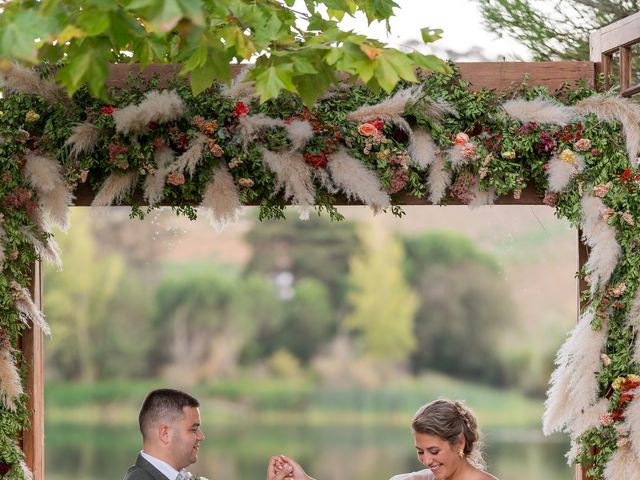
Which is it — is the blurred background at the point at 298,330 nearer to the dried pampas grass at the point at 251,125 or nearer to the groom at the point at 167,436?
the groom at the point at 167,436

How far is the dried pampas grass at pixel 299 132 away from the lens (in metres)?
4.11

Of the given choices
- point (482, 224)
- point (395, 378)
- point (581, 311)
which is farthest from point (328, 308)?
point (581, 311)

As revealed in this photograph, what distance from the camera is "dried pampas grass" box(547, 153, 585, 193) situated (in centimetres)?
→ 415

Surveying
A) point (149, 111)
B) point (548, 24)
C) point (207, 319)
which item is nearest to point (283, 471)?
point (149, 111)

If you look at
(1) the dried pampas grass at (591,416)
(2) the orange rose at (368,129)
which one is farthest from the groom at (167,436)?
(1) the dried pampas grass at (591,416)

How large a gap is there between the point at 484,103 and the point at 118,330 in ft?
66.2

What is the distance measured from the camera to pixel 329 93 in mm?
4207

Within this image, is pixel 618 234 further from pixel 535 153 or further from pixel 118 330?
pixel 118 330

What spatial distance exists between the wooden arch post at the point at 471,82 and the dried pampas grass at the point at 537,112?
14 cm

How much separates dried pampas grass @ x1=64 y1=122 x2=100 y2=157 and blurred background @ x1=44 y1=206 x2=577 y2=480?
1791 centimetres

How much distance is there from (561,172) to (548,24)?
304cm

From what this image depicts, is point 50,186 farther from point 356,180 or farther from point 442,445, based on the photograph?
point 442,445

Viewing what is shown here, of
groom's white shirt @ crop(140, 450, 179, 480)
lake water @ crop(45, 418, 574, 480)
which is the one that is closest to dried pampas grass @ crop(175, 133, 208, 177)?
groom's white shirt @ crop(140, 450, 179, 480)

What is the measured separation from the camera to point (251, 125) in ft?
13.5
